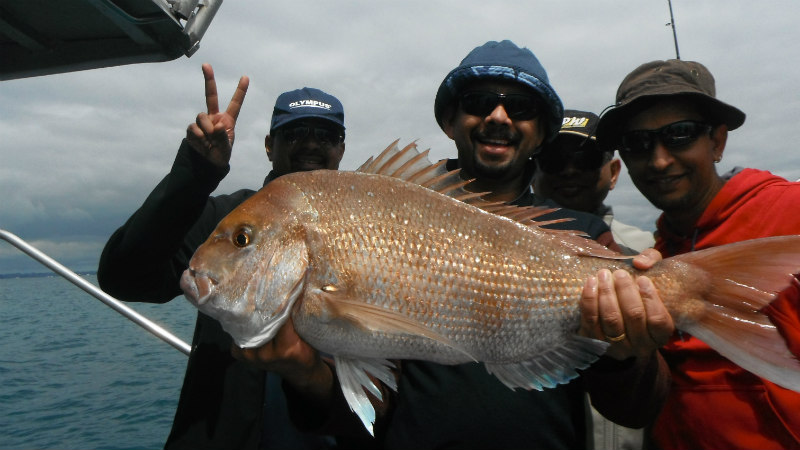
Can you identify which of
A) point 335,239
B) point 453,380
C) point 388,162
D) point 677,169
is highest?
point 677,169

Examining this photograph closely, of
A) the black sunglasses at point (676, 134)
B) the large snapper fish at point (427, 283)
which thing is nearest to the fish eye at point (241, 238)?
the large snapper fish at point (427, 283)

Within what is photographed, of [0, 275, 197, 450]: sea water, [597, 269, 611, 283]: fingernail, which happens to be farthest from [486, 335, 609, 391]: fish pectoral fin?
[0, 275, 197, 450]: sea water

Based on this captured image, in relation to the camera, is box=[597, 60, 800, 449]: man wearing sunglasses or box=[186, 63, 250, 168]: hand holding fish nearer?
box=[597, 60, 800, 449]: man wearing sunglasses

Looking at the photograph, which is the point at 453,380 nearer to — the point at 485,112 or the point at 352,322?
the point at 352,322

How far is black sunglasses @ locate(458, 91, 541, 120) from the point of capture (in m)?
2.77

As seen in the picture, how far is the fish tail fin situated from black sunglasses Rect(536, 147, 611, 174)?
8.42 ft

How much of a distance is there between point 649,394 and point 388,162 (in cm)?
146

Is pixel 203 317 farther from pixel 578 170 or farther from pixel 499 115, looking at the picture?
pixel 578 170

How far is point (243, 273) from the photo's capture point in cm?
172

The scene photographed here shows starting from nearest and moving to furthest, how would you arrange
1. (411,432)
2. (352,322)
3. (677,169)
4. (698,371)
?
1. (352,322)
2. (411,432)
3. (698,371)
4. (677,169)

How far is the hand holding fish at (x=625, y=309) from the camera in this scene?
1.82m

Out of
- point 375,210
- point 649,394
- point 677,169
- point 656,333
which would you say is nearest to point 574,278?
point 656,333

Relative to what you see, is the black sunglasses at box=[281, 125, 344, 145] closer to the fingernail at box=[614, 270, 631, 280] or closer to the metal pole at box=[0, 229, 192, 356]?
the metal pole at box=[0, 229, 192, 356]

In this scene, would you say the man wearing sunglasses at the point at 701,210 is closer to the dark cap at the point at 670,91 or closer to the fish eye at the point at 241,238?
the dark cap at the point at 670,91
